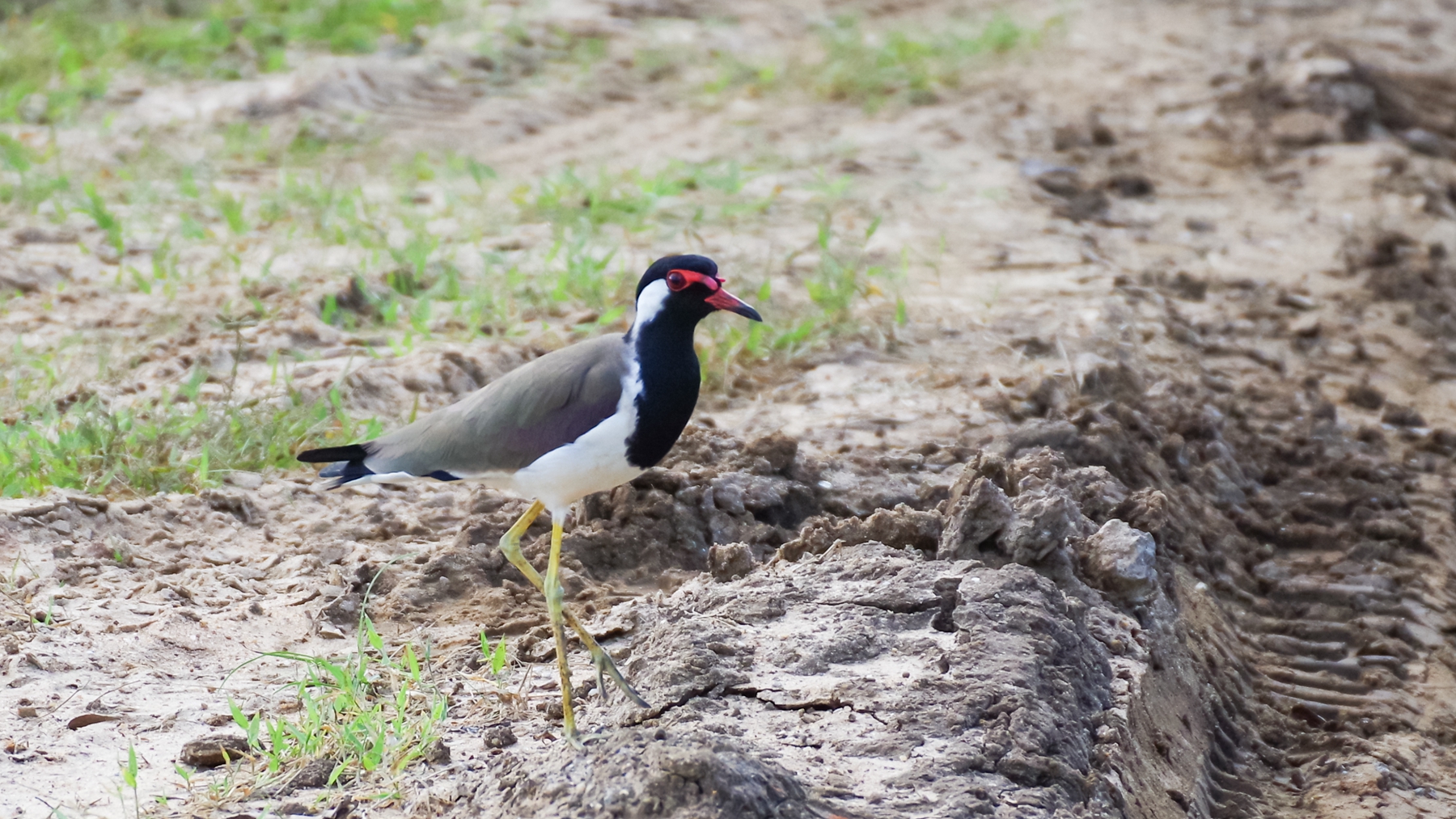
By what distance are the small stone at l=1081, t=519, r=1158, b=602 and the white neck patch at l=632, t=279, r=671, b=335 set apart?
55.0 inches

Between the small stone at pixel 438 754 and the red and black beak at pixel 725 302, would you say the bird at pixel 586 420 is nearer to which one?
the red and black beak at pixel 725 302

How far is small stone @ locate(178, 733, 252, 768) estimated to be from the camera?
321 cm

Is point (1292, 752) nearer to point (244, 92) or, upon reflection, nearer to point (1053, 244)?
point (1053, 244)

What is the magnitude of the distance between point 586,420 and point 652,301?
311 millimetres

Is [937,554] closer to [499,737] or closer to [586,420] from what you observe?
[586,420]

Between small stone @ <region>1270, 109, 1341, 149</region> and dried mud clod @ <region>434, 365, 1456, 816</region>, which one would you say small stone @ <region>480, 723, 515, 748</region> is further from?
small stone @ <region>1270, 109, 1341, 149</region>

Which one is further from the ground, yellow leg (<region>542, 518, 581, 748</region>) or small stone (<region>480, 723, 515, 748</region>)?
yellow leg (<region>542, 518, 581, 748</region>)

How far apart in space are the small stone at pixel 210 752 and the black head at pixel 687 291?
51.6 inches

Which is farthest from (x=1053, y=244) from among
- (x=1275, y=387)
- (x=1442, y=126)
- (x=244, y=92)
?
(x=244, y=92)

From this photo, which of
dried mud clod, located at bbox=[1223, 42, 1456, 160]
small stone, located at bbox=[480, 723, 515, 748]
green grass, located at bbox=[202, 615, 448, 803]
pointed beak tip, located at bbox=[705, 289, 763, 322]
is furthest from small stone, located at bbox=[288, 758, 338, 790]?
dried mud clod, located at bbox=[1223, 42, 1456, 160]

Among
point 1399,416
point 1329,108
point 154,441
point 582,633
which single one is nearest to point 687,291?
point 582,633

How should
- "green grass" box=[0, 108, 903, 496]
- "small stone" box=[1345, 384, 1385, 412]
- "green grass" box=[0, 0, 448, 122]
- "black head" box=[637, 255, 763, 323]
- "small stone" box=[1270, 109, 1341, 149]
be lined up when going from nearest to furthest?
"black head" box=[637, 255, 763, 323]
"green grass" box=[0, 108, 903, 496]
"small stone" box=[1345, 384, 1385, 412]
"green grass" box=[0, 0, 448, 122]
"small stone" box=[1270, 109, 1341, 149]

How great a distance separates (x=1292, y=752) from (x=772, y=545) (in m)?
1.55

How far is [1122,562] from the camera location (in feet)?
12.7
